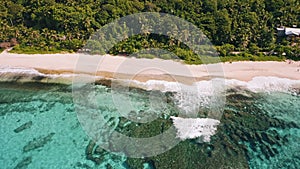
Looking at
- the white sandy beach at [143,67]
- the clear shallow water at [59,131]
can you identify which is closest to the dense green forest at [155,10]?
the white sandy beach at [143,67]

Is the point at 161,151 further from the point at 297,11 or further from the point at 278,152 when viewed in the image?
the point at 297,11

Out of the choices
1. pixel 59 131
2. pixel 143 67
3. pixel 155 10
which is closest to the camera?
pixel 59 131

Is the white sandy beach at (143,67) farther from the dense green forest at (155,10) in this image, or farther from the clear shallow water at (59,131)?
the clear shallow water at (59,131)

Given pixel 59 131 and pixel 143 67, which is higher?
pixel 143 67

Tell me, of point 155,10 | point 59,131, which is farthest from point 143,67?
point 59,131

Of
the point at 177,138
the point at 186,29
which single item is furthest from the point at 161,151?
the point at 186,29

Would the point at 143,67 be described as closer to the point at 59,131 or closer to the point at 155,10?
the point at 155,10
